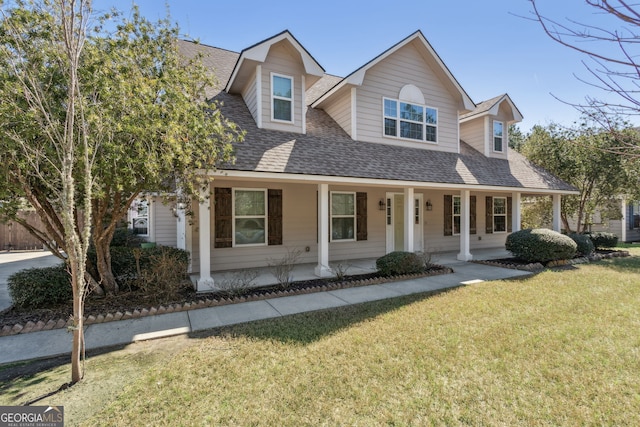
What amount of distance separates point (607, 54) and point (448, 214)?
454 inches

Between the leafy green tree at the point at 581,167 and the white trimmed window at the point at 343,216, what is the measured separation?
30.1 ft

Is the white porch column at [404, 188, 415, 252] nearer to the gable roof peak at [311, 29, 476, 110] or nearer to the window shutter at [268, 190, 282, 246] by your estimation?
the gable roof peak at [311, 29, 476, 110]

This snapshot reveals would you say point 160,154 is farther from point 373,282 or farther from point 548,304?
point 548,304

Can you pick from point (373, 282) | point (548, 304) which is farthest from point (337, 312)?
point (548, 304)

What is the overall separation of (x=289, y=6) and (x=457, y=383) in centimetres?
1023

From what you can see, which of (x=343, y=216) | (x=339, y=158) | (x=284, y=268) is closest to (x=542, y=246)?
(x=343, y=216)

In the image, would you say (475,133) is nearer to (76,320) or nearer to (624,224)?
(624,224)

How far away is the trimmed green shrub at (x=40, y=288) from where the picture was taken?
5.46 meters

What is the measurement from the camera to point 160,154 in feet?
17.0

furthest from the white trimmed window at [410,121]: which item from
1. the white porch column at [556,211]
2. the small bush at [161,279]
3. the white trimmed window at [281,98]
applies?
the small bush at [161,279]

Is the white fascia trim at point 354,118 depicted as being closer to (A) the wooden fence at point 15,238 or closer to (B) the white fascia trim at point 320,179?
(B) the white fascia trim at point 320,179

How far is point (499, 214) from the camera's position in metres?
13.9

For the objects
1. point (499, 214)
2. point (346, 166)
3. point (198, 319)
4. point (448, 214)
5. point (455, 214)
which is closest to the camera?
point (198, 319)

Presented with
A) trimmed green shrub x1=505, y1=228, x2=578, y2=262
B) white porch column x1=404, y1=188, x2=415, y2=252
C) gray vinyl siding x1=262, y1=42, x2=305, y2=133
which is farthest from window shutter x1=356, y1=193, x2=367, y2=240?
trimmed green shrub x1=505, y1=228, x2=578, y2=262
